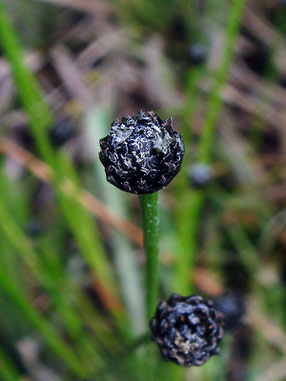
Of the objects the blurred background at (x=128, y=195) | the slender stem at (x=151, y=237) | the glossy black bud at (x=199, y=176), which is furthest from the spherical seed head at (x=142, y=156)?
the glossy black bud at (x=199, y=176)

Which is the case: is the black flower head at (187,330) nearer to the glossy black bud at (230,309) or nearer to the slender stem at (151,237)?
the slender stem at (151,237)

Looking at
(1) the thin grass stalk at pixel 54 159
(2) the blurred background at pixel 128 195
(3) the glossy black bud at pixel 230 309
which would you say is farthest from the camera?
(2) the blurred background at pixel 128 195

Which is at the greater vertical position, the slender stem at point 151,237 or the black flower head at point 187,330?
the slender stem at point 151,237

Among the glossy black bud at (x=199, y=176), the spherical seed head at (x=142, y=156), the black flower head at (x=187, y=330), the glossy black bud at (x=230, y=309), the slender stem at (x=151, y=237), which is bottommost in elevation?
the glossy black bud at (x=230, y=309)

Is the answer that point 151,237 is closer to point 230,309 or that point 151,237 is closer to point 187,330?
point 187,330

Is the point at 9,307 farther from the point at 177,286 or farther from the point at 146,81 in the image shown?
the point at 146,81

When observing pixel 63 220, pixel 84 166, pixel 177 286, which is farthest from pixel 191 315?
pixel 84 166
